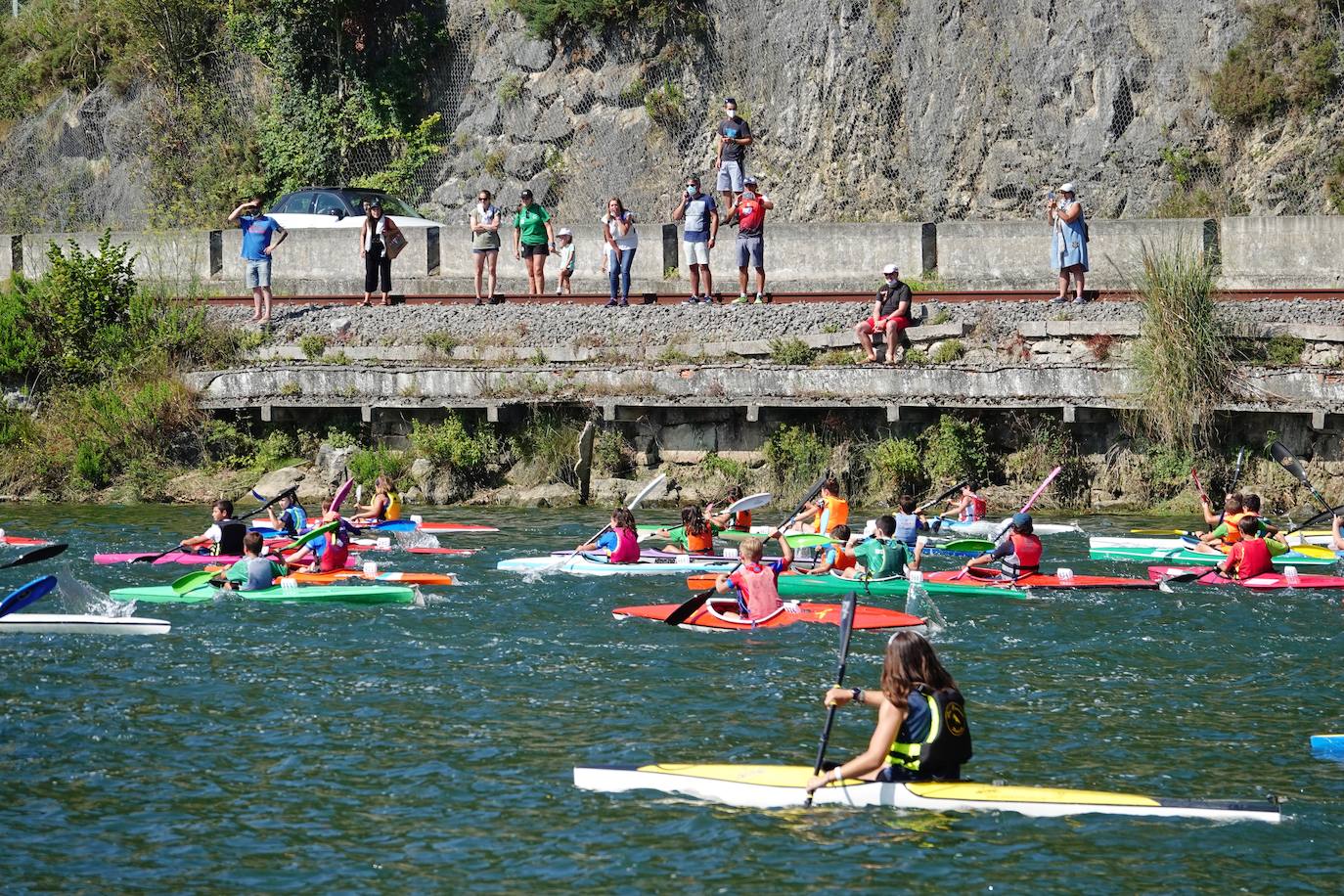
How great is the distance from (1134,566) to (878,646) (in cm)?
476

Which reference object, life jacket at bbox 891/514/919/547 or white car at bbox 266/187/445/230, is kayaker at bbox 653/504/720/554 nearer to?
life jacket at bbox 891/514/919/547

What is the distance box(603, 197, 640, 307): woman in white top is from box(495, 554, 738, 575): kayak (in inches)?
306

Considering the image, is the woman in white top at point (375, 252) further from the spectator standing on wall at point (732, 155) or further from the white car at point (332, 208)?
the spectator standing on wall at point (732, 155)

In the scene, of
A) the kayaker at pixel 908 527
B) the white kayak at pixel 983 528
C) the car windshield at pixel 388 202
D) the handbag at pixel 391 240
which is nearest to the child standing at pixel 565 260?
the handbag at pixel 391 240

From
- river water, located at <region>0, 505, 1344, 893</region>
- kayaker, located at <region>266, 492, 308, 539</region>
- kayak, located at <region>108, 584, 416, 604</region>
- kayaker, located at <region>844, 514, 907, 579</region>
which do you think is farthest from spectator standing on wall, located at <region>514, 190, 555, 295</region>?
kayak, located at <region>108, 584, 416, 604</region>

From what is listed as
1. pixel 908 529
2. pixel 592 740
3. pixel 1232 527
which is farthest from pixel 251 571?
pixel 1232 527

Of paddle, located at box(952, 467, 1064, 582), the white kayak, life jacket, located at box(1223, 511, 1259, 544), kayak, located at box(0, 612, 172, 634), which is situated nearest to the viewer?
kayak, located at box(0, 612, 172, 634)

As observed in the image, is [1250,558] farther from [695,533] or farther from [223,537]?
[223,537]

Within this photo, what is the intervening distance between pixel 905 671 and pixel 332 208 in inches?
905

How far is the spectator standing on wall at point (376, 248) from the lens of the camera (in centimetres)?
2592

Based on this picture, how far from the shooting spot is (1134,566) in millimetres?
18078

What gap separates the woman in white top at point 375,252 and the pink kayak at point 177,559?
328 inches

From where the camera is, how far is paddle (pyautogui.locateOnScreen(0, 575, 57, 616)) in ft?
47.1

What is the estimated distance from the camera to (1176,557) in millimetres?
18188
